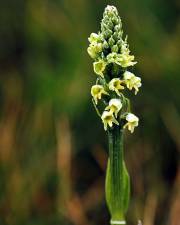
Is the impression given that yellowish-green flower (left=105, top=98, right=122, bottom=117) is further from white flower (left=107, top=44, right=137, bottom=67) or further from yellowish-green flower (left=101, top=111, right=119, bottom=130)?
white flower (left=107, top=44, right=137, bottom=67)

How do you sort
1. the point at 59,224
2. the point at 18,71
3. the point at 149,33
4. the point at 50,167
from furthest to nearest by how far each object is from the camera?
the point at 18,71 → the point at 149,33 → the point at 50,167 → the point at 59,224

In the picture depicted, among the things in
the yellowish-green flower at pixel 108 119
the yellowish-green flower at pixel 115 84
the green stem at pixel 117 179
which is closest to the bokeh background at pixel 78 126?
the green stem at pixel 117 179

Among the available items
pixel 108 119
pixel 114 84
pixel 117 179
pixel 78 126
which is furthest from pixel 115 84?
pixel 78 126

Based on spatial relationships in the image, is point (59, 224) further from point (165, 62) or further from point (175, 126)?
point (165, 62)

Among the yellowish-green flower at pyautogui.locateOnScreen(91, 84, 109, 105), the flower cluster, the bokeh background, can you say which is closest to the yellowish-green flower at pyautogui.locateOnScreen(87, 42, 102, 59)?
the flower cluster

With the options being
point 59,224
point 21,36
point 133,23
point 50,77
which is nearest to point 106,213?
point 59,224
